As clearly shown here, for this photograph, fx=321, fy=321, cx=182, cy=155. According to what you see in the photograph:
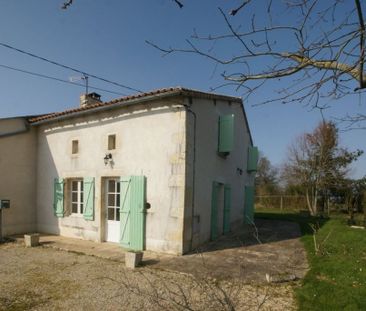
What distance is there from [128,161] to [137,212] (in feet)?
4.59

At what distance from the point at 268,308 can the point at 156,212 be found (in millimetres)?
3987

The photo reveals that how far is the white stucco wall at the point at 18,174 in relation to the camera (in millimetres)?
10336

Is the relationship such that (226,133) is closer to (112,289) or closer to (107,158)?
(107,158)

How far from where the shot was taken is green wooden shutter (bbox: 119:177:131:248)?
845 cm

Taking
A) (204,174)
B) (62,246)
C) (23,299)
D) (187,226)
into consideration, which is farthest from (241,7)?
(62,246)

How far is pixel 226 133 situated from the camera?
9719 millimetres

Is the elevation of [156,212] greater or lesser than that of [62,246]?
greater

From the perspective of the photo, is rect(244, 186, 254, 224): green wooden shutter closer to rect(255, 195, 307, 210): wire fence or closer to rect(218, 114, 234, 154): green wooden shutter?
rect(218, 114, 234, 154): green wooden shutter

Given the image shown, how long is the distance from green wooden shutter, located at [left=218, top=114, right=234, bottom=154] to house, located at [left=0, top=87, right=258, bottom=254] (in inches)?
1.2

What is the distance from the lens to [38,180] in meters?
11.2

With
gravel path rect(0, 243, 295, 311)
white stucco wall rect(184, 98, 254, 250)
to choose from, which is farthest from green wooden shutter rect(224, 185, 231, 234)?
gravel path rect(0, 243, 295, 311)

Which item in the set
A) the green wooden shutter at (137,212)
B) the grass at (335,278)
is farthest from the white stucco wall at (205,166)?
the grass at (335,278)

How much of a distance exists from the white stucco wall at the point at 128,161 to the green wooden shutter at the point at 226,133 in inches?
87.7

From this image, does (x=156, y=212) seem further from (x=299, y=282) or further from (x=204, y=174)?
(x=299, y=282)
